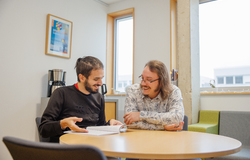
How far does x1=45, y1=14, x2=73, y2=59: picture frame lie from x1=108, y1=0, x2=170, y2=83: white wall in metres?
1.35

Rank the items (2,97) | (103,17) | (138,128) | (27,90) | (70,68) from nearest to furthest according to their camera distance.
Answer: (138,128)
(2,97)
(27,90)
(70,68)
(103,17)

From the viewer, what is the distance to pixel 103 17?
4.71 meters

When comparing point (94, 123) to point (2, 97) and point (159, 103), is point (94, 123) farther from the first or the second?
point (2, 97)

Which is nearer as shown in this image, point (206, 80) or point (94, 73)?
point (94, 73)

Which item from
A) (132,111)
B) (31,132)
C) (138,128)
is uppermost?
(132,111)

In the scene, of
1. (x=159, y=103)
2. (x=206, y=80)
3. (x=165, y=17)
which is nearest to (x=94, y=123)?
(x=159, y=103)

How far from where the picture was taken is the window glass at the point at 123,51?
470 cm

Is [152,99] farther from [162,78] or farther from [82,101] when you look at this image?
[82,101]

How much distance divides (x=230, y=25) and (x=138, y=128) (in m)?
2.87

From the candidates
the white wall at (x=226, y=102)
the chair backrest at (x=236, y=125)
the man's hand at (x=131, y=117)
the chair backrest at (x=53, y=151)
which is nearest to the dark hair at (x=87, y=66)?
the man's hand at (x=131, y=117)

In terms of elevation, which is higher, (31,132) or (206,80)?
(206,80)

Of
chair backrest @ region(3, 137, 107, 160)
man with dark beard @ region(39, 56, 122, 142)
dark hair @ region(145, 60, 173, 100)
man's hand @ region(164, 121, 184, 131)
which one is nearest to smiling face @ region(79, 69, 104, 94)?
man with dark beard @ region(39, 56, 122, 142)

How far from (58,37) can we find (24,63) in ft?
2.50

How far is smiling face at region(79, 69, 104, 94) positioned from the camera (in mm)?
1759
